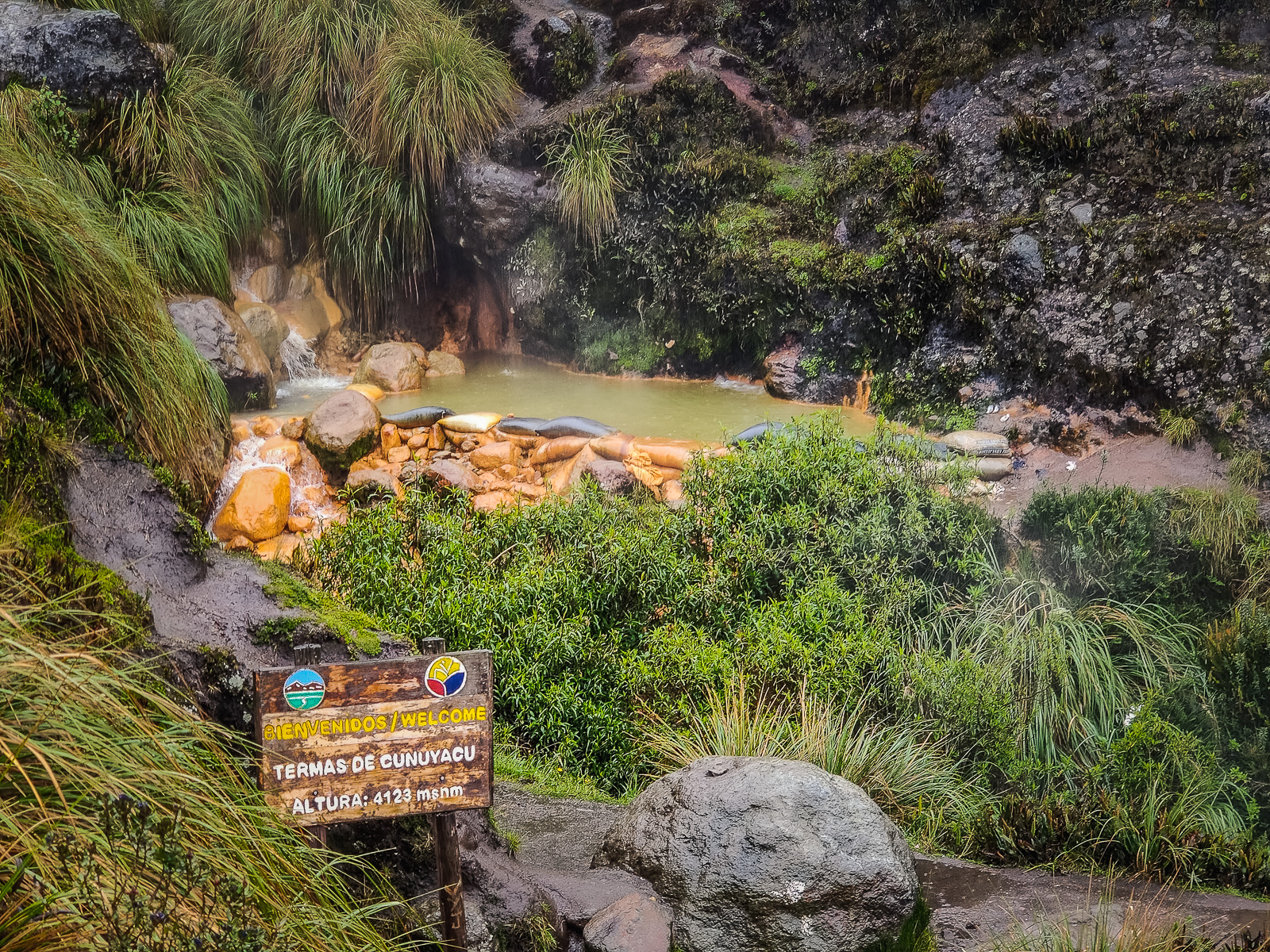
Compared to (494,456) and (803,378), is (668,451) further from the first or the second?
(803,378)

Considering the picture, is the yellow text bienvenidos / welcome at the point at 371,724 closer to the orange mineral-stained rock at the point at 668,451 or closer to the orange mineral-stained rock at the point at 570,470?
the orange mineral-stained rock at the point at 570,470

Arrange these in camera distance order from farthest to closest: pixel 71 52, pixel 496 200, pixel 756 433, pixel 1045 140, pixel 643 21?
pixel 643 21 → pixel 496 200 → pixel 1045 140 → pixel 71 52 → pixel 756 433

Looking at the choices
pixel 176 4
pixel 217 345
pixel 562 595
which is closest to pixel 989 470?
pixel 562 595

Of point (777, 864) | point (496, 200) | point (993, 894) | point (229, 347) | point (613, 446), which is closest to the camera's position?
point (777, 864)

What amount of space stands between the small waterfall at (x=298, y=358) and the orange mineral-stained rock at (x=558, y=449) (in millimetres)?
3361

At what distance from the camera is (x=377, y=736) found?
2500 mm

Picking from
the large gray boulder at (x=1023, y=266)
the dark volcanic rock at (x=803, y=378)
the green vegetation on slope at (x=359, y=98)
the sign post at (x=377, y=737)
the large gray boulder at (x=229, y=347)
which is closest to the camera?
the sign post at (x=377, y=737)

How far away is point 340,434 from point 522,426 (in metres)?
1.43

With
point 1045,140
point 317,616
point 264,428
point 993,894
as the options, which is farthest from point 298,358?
point 993,894

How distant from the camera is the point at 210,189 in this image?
8.46 meters

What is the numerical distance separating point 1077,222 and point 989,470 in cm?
258

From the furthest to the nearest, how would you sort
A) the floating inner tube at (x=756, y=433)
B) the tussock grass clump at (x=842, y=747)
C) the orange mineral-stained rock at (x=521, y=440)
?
the orange mineral-stained rock at (x=521, y=440) < the floating inner tube at (x=756, y=433) < the tussock grass clump at (x=842, y=747)

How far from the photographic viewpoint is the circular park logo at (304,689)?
2.46 meters

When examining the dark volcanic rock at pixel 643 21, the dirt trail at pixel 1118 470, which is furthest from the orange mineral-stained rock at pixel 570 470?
the dark volcanic rock at pixel 643 21
